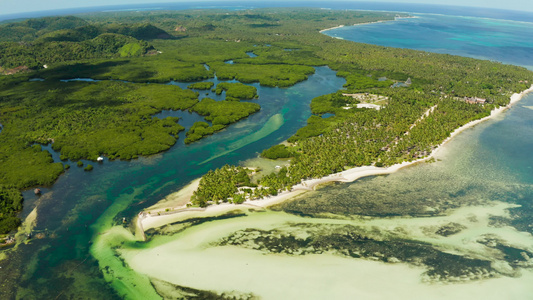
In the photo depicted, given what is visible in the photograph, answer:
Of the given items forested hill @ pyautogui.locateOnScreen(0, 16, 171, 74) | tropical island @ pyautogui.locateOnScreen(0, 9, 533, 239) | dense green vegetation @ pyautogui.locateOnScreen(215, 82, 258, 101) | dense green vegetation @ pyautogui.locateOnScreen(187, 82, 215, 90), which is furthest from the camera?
forested hill @ pyautogui.locateOnScreen(0, 16, 171, 74)

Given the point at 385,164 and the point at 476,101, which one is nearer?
the point at 385,164

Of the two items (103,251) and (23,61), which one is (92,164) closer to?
(103,251)

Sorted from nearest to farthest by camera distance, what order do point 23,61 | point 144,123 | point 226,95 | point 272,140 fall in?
point 272,140, point 144,123, point 226,95, point 23,61

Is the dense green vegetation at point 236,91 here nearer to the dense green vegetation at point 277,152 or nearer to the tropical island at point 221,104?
the tropical island at point 221,104

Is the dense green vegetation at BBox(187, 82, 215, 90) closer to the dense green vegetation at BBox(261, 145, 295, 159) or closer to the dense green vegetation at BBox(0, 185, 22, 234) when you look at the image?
the dense green vegetation at BBox(261, 145, 295, 159)

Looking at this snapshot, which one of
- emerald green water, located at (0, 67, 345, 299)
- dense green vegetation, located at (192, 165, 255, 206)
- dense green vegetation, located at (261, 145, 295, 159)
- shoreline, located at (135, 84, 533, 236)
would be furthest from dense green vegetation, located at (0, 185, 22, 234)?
dense green vegetation, located at (261, 145, 295, 159)

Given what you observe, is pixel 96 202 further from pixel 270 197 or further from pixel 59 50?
pixel 59 50

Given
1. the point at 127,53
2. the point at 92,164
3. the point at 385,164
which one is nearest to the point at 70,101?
the point at 92,164
